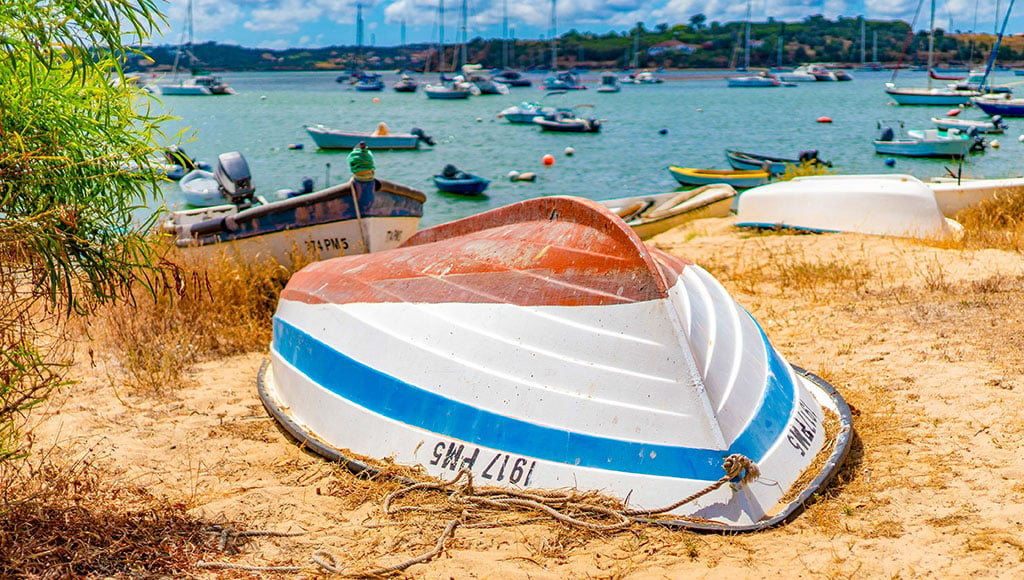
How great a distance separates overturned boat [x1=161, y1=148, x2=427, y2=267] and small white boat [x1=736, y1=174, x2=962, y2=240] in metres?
5.89

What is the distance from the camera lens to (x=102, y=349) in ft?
24.9

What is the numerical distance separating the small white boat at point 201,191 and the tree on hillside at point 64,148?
56.6 feet

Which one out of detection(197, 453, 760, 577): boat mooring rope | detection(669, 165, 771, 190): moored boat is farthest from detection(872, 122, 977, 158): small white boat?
detection(197, 453, 760, 577): boat mooring rope

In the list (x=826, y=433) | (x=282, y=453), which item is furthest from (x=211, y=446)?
(x=826, y=433)

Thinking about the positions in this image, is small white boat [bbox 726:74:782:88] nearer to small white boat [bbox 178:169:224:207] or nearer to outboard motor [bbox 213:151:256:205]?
small white boat [bbox 178:169:224:207]

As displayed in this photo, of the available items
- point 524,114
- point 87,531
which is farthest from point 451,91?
point 87,531

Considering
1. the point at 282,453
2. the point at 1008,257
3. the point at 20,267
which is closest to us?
the point at 20,267

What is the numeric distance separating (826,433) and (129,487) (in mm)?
3843

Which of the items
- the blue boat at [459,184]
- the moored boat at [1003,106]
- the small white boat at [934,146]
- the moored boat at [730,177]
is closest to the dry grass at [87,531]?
the moored boat at [730,177]

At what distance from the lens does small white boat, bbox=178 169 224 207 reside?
20422 mm

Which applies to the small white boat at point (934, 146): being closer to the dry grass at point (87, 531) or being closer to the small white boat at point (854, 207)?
the small white boat at point (854, 207)

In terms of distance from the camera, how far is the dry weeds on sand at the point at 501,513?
12.7 ft

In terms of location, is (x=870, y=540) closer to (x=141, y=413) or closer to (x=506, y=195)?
(x=141, y=413)

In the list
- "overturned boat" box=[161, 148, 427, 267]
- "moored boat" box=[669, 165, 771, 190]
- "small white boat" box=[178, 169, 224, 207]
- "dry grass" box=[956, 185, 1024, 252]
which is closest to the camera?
"overturned boat" box=[161, 148, 427, 267]
